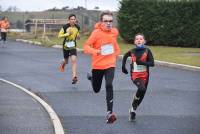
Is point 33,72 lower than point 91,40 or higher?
lower

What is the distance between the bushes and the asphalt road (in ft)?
36.0

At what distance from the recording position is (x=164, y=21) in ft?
110

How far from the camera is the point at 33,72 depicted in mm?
19922

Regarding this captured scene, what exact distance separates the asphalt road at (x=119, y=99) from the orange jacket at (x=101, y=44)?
97 centimetres

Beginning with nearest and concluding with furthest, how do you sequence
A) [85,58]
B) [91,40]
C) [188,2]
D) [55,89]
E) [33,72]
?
[91,40], [55,89], [33,72], [85,58], [188,2]

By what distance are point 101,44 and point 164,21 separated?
2308cm

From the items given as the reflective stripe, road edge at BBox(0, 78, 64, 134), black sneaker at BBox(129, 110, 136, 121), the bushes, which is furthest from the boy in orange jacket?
the bushes

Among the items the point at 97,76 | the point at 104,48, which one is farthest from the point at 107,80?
the point at 104,48

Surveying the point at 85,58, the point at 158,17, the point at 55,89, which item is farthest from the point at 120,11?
the point at 55,89

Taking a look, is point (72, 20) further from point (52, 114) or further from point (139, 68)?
point (139, 68)

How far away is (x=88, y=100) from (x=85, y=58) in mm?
12194

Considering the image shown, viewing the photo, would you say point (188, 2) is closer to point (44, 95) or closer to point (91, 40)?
point (44, 95)

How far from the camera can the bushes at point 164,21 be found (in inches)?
1286

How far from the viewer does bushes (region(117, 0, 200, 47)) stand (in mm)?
32656
